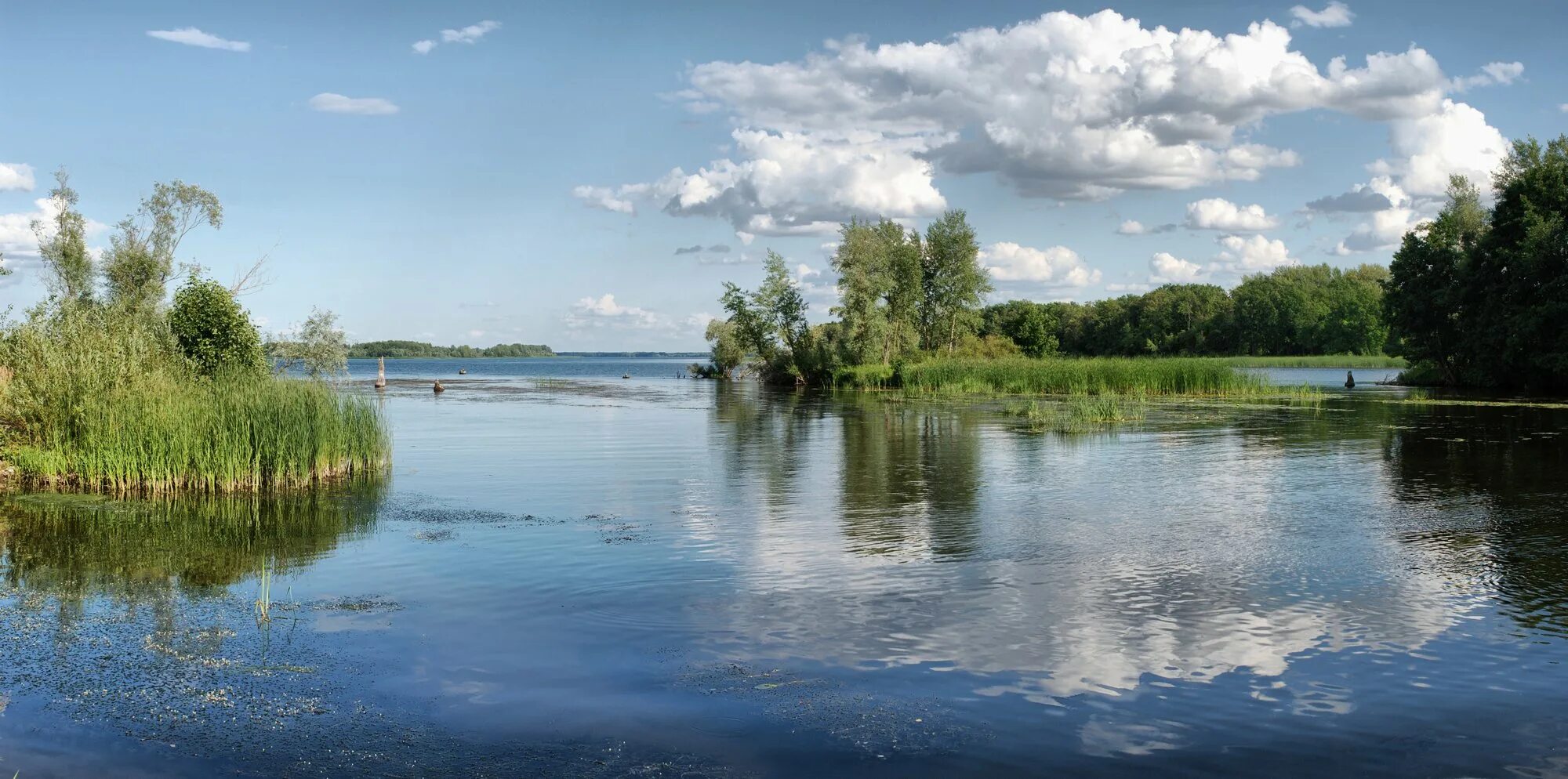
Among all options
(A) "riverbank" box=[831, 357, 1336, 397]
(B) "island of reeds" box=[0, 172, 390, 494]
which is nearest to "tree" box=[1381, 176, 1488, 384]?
(A) "riverbank" box=[831, 357, 1336, 397]

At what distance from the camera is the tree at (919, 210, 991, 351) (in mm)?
77562

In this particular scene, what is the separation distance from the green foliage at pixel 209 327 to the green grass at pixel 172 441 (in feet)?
21.1

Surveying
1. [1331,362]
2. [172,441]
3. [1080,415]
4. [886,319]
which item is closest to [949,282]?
[886,319]

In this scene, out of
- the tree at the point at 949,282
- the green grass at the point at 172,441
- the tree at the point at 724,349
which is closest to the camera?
the green grass at the point at 172,441

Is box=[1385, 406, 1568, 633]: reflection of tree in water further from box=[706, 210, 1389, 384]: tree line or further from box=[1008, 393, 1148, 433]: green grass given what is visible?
box=[706, 210, 1389, 384]: tree line

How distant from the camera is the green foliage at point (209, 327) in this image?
25547 mm

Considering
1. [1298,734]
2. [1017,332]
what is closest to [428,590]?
[1298,734]

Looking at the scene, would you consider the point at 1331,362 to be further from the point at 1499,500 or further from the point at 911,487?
the point at 911,487

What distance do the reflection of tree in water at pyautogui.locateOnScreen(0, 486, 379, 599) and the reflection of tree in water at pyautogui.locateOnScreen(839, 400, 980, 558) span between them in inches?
297

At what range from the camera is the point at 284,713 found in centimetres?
741

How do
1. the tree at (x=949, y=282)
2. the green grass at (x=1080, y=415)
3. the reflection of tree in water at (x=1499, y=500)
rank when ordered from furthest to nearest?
the tree at (x=949, y=282)
the green grass at (x=1080, y=415)
the reflection of tree in water at (x=1499, y=500)

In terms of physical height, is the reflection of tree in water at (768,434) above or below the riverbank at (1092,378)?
below

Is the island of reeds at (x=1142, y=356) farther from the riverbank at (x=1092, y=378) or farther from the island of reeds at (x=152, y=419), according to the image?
the island of reeds at (x=152, y=419)

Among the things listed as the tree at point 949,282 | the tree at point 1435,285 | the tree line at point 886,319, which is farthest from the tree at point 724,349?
the tree at point 1435,285
